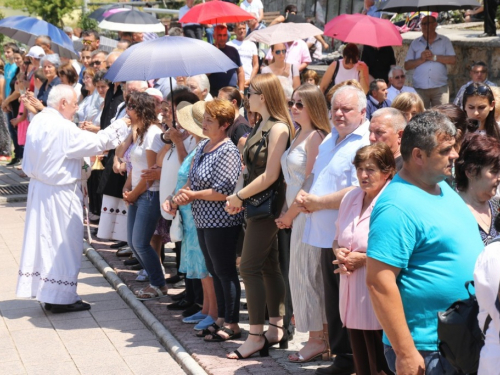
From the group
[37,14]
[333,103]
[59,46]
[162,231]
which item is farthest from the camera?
[37,14]

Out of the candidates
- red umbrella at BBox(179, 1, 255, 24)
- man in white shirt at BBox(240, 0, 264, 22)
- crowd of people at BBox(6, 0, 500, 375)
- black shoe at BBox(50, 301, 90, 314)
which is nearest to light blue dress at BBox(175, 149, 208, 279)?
crowd of people at BBox(6, 0, 500, 375)

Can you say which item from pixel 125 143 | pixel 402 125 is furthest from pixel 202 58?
pixel 402 125

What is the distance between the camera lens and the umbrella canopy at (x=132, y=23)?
1493cm

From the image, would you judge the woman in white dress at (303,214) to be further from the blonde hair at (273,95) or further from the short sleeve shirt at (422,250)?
the short sleeve shirt at (422,250)

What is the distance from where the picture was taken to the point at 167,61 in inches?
306

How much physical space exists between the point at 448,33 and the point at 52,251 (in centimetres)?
767

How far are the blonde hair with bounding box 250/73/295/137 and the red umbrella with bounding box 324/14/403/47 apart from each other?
4.10 meters

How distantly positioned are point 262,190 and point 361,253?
1.45 m

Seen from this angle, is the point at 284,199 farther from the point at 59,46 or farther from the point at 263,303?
the point at 59,46

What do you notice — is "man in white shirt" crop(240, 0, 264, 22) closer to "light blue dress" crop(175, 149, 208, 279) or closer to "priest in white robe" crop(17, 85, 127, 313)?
"priest in white robe" crop(17, 85, 127, 313)

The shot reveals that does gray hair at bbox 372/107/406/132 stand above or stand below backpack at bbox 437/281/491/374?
above

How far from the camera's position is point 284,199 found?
6.37 metres

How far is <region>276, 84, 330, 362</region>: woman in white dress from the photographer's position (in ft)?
19.5

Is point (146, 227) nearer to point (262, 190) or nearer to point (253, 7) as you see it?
point (262, 190)
